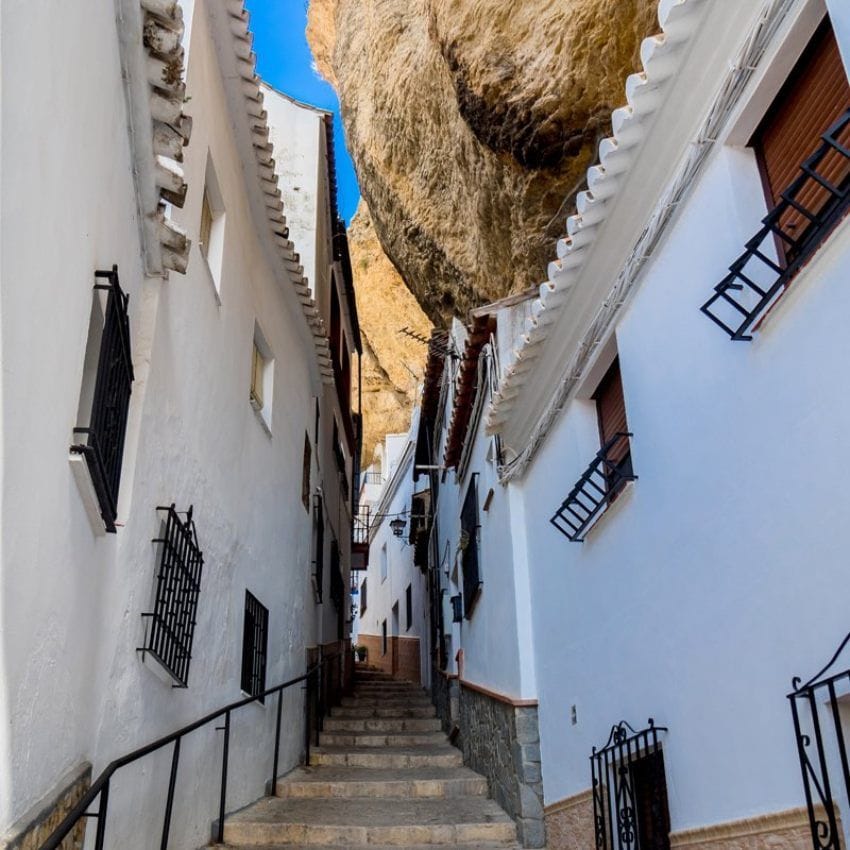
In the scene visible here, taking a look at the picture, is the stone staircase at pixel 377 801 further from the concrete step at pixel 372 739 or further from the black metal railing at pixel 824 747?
the black metal railing at pixel 824 747

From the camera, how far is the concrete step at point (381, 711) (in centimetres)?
1184

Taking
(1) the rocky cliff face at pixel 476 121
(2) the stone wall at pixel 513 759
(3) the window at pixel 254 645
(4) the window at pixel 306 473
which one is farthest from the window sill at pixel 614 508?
(4) the window at pixel 306 473

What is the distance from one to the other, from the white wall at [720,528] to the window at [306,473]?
5.34 meters

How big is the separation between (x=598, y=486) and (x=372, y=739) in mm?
5982

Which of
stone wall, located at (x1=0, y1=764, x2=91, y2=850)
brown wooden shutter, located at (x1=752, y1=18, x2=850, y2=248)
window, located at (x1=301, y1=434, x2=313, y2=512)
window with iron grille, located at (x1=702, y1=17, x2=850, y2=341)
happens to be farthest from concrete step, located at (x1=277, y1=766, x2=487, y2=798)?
brown wooden shutter, located at (x1=752, y1=18, x2=850, y2=248)

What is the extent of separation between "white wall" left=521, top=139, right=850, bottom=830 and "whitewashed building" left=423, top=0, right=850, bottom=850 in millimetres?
12

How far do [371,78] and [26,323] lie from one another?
10663mm

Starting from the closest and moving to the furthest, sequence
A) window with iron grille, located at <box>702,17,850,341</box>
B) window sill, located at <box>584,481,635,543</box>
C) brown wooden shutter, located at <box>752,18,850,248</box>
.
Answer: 1. window with iron grille, located at <box>702,17,850,341</box>
2. brown wooden shutter, located at <box>752,18,850,248</box>
3. window sill, located at <box>584,481,635,543</box>

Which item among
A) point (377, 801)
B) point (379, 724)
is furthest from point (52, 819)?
point (379, 724)

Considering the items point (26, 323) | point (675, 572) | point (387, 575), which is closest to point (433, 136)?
point (675, 572)

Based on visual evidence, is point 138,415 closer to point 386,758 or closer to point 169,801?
point 169,801

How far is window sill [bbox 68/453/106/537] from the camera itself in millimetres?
3154

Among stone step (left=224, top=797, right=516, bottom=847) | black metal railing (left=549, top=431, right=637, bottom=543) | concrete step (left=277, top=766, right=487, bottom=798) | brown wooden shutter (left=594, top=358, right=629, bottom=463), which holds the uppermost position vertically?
brown wooden shutter (left=594, top=358, right=629, bottom=463)

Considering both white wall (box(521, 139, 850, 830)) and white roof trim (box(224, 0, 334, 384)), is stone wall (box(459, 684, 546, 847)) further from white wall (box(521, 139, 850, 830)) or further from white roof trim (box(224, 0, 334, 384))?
white roof trim (box(224, 0, 334, 384))
